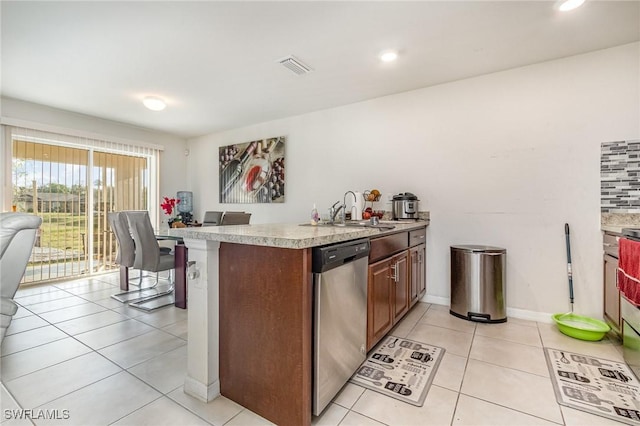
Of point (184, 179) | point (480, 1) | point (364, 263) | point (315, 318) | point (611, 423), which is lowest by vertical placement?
point (611, 423)

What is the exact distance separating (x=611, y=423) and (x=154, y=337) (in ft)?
9.92

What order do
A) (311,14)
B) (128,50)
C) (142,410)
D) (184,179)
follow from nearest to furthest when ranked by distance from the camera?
(142,410) < (311,14) < (128,50) < (184,179)

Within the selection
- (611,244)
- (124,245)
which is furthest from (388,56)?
(124,245)

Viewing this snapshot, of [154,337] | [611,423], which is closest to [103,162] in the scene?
[154,337]

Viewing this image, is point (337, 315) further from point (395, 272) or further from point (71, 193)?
point (71, 193)

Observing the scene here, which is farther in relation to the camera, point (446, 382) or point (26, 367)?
point (26, 367)

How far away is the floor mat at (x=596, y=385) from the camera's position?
1.50 m

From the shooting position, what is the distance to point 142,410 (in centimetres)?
150

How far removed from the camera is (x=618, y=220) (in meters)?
2.46

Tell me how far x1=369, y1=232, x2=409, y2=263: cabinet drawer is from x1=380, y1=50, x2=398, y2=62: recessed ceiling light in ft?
5.50

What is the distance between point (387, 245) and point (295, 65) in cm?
202

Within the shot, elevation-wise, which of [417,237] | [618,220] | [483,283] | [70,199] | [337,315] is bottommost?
[483,283]

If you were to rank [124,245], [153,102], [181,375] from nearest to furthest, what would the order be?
[181,375]
[124,245]
[153,102]

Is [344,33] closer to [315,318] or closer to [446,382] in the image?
[315,318]
